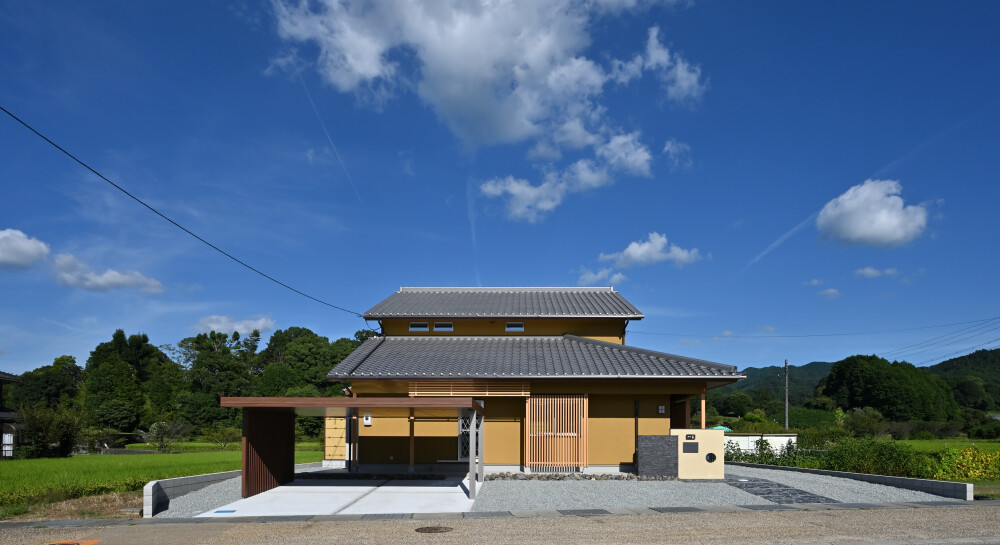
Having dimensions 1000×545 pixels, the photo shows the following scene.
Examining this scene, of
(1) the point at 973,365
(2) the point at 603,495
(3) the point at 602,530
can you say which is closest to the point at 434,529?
(3) the point at 602,530

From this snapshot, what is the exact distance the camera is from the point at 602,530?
11.3 metres

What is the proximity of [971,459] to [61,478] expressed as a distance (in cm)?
2533

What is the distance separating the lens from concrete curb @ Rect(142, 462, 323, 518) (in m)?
13.2

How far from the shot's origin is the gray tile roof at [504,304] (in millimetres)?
25500

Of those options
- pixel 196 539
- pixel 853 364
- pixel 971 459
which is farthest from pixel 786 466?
pixel 853 364

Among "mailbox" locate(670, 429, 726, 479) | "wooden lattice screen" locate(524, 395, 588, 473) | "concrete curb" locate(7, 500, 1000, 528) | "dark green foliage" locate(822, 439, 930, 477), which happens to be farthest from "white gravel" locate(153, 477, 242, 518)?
"dark green foliage" locate(822, 439, 930, 477)

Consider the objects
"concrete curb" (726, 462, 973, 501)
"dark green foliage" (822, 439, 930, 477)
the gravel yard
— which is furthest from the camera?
"dark green foliage" (822, 439, 930, 477)

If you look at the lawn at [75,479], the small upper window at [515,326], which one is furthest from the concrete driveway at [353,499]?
the small upper window at [515,326]

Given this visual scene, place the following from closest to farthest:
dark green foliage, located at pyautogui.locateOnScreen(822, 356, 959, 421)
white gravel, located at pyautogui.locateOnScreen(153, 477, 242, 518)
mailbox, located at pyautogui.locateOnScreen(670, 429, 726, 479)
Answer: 1. white gravel, located at pyautogui.locateOnScreen(153, 477, 242, 518)
2. mailbox, located at pyautogui.locateOnScreen(670, 429, 726, 479)
3. dark green foliage, located at pyautogui.locateOnScreen(822, 356, 959, 421)

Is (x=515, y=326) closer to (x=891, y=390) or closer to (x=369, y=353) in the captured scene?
(x=369, y=353)

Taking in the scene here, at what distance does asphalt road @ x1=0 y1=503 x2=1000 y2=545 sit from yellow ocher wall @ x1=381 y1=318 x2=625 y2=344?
12972mm

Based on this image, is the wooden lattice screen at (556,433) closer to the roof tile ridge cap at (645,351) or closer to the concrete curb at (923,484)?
the roof tile ridge cap at (645,351)

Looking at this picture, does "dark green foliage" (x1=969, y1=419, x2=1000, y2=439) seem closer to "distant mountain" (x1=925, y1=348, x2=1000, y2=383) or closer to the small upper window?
the small upper window

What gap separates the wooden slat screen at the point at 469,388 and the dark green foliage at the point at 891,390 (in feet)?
237
